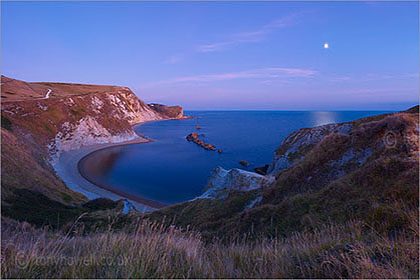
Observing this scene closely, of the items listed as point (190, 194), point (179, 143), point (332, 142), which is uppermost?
point (332, 142)

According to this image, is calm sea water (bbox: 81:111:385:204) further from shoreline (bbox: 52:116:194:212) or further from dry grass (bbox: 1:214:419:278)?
dry grass (bbox: 1:214:419:278)

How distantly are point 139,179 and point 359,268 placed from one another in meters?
50.4

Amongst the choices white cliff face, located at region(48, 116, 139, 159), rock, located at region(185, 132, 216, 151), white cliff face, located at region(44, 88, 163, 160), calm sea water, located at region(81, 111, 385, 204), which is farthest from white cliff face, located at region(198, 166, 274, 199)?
rock, located at region(185, 132, 216, 151)

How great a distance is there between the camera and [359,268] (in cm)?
266

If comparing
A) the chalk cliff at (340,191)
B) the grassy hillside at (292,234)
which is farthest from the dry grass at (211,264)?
the chalk cliff at (340,191)

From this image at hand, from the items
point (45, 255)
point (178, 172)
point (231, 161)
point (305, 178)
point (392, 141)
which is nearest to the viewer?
point (45, 255)

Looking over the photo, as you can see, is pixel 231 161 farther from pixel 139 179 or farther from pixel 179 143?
pixel 179 143

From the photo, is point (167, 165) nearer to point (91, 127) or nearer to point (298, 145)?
point (91, 127)

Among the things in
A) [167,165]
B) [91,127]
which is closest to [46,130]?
[91,127]

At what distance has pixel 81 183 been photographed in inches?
1676

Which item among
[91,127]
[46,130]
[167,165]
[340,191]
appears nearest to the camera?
[340,191]

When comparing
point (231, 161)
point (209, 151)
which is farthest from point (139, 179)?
point (209, 151)

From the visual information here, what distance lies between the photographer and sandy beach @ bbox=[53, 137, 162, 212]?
3704cm

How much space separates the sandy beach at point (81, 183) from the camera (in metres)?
37.0
